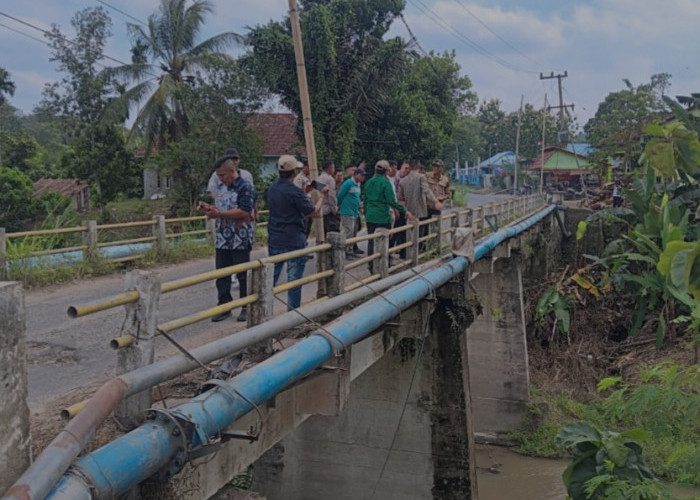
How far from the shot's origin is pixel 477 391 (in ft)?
52.5

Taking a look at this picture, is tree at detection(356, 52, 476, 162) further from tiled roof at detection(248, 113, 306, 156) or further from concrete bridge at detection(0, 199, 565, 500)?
concrete bridge at detection(0, 199, 565, 500)

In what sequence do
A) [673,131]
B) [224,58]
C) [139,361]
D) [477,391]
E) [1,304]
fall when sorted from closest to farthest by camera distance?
[1,304] < [139,361] < [673,131] < [477,391] < [224,58]

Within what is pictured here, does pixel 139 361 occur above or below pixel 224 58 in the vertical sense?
below

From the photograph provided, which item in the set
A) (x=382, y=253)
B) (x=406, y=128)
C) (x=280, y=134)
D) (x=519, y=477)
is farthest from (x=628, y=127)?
(x=382, y=253)

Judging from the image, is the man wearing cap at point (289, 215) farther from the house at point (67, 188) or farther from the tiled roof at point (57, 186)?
the house at point (67, 188)

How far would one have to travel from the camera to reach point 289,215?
6.32m

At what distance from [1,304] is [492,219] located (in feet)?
43.7

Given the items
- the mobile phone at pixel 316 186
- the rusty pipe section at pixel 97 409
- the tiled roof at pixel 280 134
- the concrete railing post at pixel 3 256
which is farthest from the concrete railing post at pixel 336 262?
the tiled roof at pixel 280 134

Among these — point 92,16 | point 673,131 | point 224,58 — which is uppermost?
point 92,16

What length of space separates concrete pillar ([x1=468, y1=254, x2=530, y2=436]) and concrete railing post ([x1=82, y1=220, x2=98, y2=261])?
346 inches

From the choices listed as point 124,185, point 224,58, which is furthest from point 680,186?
point 124,185

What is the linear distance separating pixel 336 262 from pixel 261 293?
5.28 feet

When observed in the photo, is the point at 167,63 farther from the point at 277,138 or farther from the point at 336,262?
the point at 336,262

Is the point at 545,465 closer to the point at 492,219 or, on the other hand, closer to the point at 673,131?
the point at 492,219
